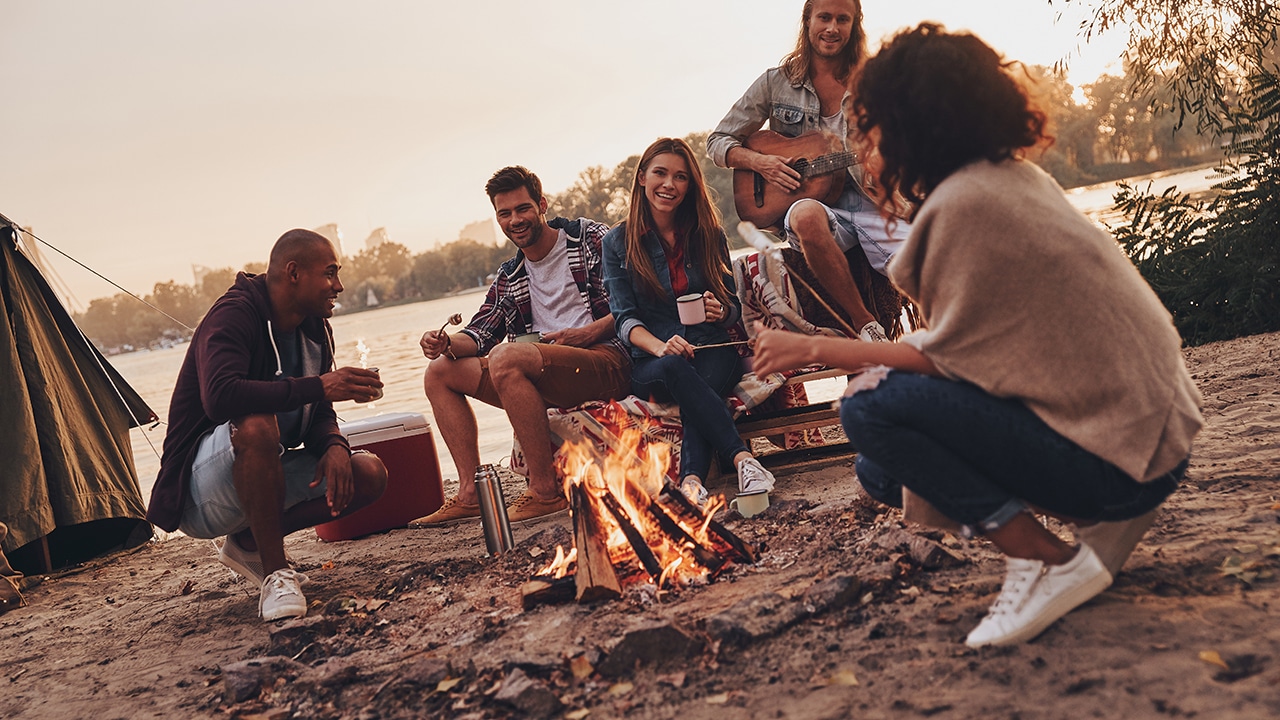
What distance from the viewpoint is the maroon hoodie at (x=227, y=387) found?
3693 mm

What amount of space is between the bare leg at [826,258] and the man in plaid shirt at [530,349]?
1.07 m

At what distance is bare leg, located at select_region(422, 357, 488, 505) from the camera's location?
505 centimetres

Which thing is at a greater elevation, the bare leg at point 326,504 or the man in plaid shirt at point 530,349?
the man in plaid shirt at point 530,349

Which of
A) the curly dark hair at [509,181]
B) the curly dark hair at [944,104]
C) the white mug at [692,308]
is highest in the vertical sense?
the curly dark hair at [509,181]

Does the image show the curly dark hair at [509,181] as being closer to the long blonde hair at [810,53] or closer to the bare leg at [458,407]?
the bare leg at [458,407]

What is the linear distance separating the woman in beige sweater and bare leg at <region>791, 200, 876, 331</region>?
248 cm

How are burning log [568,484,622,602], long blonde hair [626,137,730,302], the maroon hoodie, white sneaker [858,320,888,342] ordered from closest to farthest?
burning log [568,484,622,602], the maroon hoodie, white sneaker [858,320,888,342], long blonde hair [626,137,730,302]

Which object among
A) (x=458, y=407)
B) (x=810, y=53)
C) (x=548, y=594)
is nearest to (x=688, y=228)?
(x=810, y=53)

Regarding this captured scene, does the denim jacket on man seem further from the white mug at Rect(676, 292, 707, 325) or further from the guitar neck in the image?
the guitar neck

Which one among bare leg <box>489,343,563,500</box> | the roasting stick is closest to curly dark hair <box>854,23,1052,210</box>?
the roasting stick

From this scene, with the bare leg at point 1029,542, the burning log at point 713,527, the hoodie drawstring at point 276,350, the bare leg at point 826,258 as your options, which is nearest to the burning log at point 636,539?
the burning log at point 713,527

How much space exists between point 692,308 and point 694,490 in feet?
2.79

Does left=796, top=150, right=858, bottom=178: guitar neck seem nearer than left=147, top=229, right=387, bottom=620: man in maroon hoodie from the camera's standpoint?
No

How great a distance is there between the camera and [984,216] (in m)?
2.08
